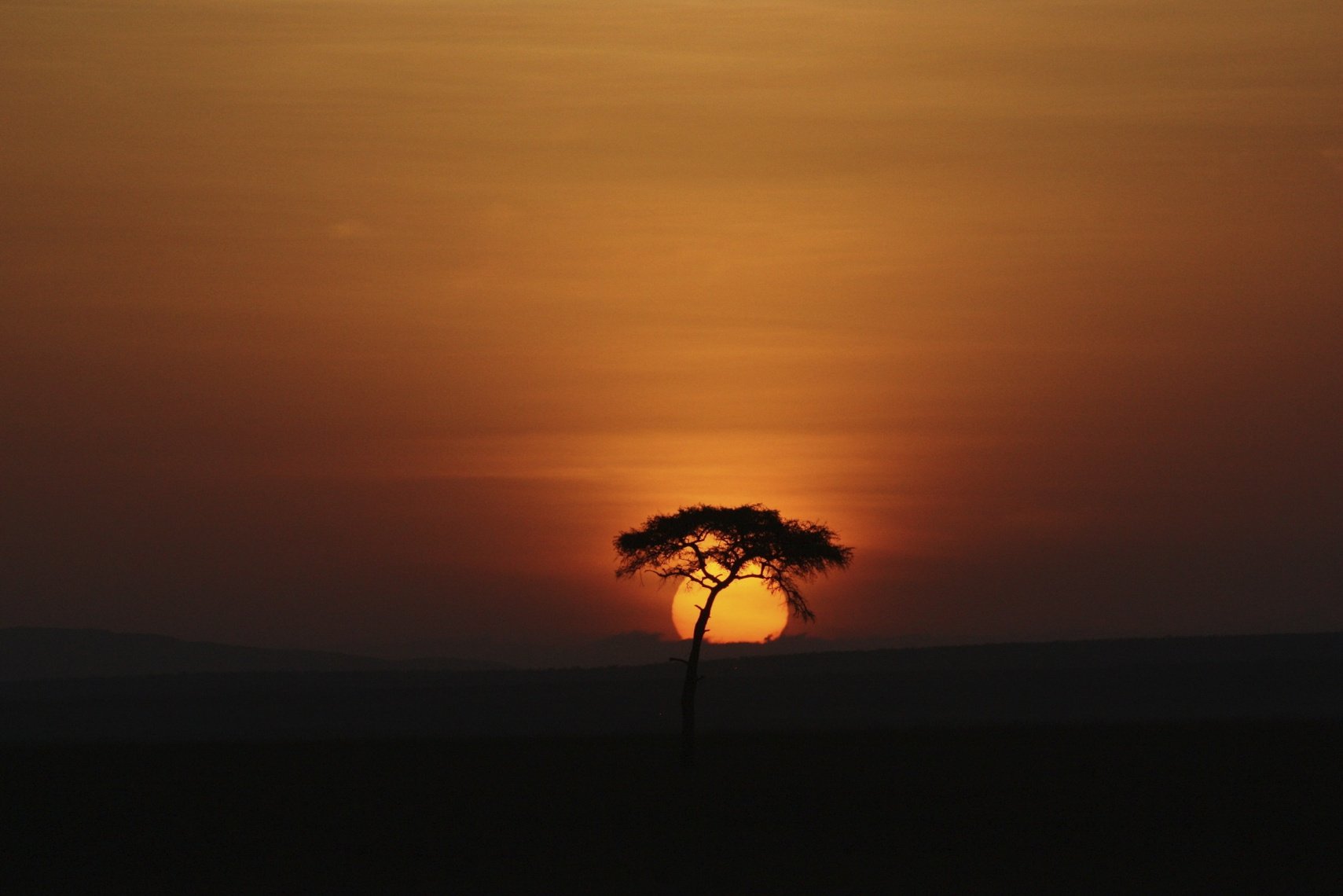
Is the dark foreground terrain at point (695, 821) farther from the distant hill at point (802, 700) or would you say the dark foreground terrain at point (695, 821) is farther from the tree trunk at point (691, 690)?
the distant hill at point (802, 700)

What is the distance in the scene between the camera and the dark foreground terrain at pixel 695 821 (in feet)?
77.8

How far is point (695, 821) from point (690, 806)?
2421mm

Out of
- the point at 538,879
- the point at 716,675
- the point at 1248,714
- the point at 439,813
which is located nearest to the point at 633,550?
the point at 439,813

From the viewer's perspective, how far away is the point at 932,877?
2348 cm

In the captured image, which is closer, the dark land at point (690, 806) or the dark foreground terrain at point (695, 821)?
the dark foreground terrain at point (695, 821)

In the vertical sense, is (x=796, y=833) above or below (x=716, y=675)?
below

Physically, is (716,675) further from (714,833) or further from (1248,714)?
(714,833)

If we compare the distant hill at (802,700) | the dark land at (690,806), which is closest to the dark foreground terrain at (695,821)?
the dark land at (690,806)

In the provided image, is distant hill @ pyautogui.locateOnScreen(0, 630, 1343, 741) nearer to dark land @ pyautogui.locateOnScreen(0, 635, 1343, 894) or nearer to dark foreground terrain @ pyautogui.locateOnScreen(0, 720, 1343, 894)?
dark land @ pyautogui.locateOnScreen(0, 635, 1343, 894)

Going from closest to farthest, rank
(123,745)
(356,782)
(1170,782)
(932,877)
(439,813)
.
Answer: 1. (932,877)
2. (439,813)
3. (1170,782)
4. (356,782)
5. (123,745)

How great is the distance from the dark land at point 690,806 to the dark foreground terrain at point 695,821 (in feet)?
0.32

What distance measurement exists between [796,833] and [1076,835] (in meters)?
4.72

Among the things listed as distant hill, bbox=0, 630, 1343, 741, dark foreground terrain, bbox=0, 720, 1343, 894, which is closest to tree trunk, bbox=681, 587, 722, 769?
dark foreground terrain, bbox=0, 720, 1343, 894

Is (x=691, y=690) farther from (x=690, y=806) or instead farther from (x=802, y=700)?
(x=802, y=700)
